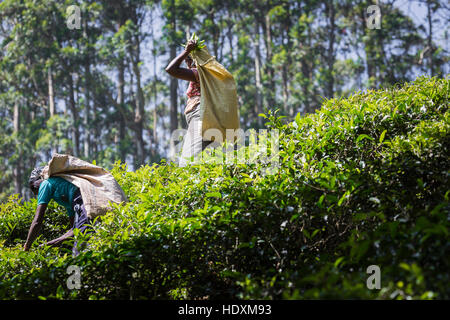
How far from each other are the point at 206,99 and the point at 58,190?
175 cm

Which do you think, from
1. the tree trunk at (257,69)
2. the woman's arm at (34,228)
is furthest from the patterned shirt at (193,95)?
the tree trunk at (257,69)

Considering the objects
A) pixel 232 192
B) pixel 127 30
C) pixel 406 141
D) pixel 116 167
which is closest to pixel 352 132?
pixel 406 141

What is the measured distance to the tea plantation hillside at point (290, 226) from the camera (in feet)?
7.21

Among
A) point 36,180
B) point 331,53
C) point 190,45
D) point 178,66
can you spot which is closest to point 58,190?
point 36,180

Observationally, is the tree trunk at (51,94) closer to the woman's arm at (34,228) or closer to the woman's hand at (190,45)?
the woman's hand at (190,45)

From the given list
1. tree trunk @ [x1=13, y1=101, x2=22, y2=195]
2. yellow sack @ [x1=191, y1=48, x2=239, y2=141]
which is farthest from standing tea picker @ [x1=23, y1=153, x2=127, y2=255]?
tree trunk @ [x1=13, y1=101, x2=22, y2=195]

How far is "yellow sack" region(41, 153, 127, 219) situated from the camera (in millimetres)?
3830

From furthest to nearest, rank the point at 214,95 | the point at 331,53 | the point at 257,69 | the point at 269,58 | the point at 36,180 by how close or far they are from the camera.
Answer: the point at 269,58 → the point at 331,53 → the point at 257,69 → the point at 214,95 → the point at 36,180

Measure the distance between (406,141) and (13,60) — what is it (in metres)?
25.0

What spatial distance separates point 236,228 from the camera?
274cm

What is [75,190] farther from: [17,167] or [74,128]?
[17,167]

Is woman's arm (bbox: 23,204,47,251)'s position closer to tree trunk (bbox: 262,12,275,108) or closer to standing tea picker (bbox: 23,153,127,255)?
standing tea picker (bbox: 23,153,127,255)

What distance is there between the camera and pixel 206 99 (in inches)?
191
